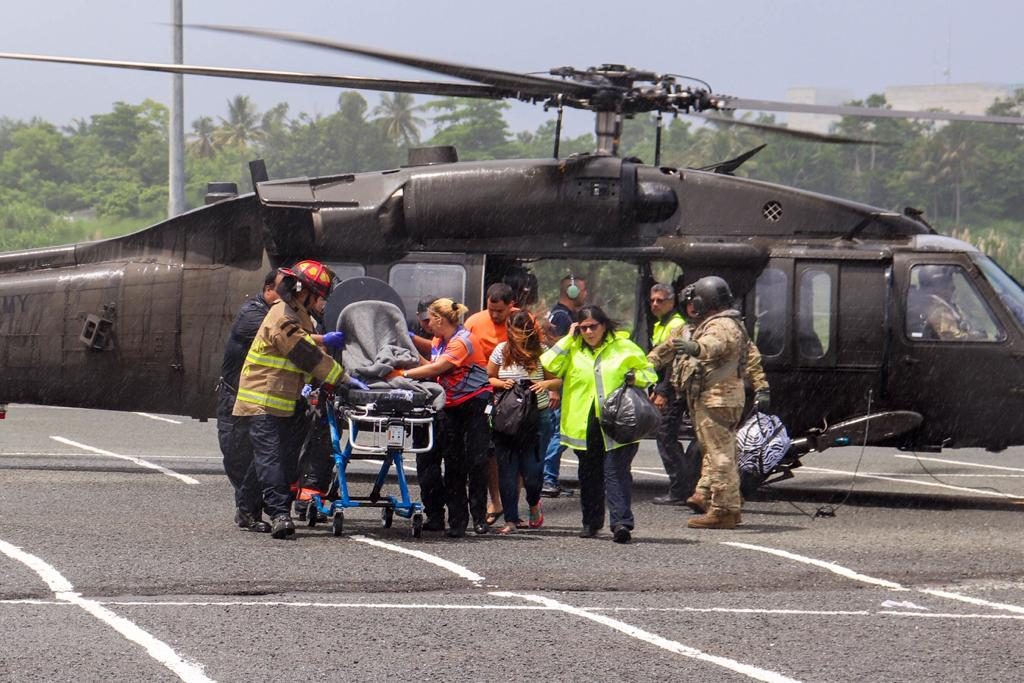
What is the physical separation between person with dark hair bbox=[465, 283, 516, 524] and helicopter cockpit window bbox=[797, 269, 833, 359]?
3294mm

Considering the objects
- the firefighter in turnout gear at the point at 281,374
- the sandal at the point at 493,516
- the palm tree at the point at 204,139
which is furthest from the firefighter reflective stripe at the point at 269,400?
the palm tree at the point at 204,139

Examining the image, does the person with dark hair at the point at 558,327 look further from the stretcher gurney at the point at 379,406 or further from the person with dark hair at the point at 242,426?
the person with dark hair at the point at 242,426

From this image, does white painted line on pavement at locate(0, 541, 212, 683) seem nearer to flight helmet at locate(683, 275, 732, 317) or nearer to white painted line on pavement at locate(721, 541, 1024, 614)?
white painted line on pavement at locate(721, 541, 1024, 614)

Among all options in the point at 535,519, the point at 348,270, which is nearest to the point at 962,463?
the point at 348,270

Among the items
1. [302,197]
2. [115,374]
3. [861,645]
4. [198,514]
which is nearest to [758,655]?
[861,645]

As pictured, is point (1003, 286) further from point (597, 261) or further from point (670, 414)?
point (597, 261)

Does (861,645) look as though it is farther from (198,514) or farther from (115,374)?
(115,374)

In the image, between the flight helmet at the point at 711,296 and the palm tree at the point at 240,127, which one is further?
the palm tree at the point at 240,127

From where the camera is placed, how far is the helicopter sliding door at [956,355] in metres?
13.5

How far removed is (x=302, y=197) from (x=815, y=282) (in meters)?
4.59

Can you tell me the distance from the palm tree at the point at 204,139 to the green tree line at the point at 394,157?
0.42 feet

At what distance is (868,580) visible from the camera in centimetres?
939

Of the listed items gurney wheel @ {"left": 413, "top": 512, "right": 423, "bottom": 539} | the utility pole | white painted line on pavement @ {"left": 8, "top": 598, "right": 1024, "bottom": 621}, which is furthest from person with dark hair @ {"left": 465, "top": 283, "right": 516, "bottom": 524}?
the utility pole

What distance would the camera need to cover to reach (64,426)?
2022cm
